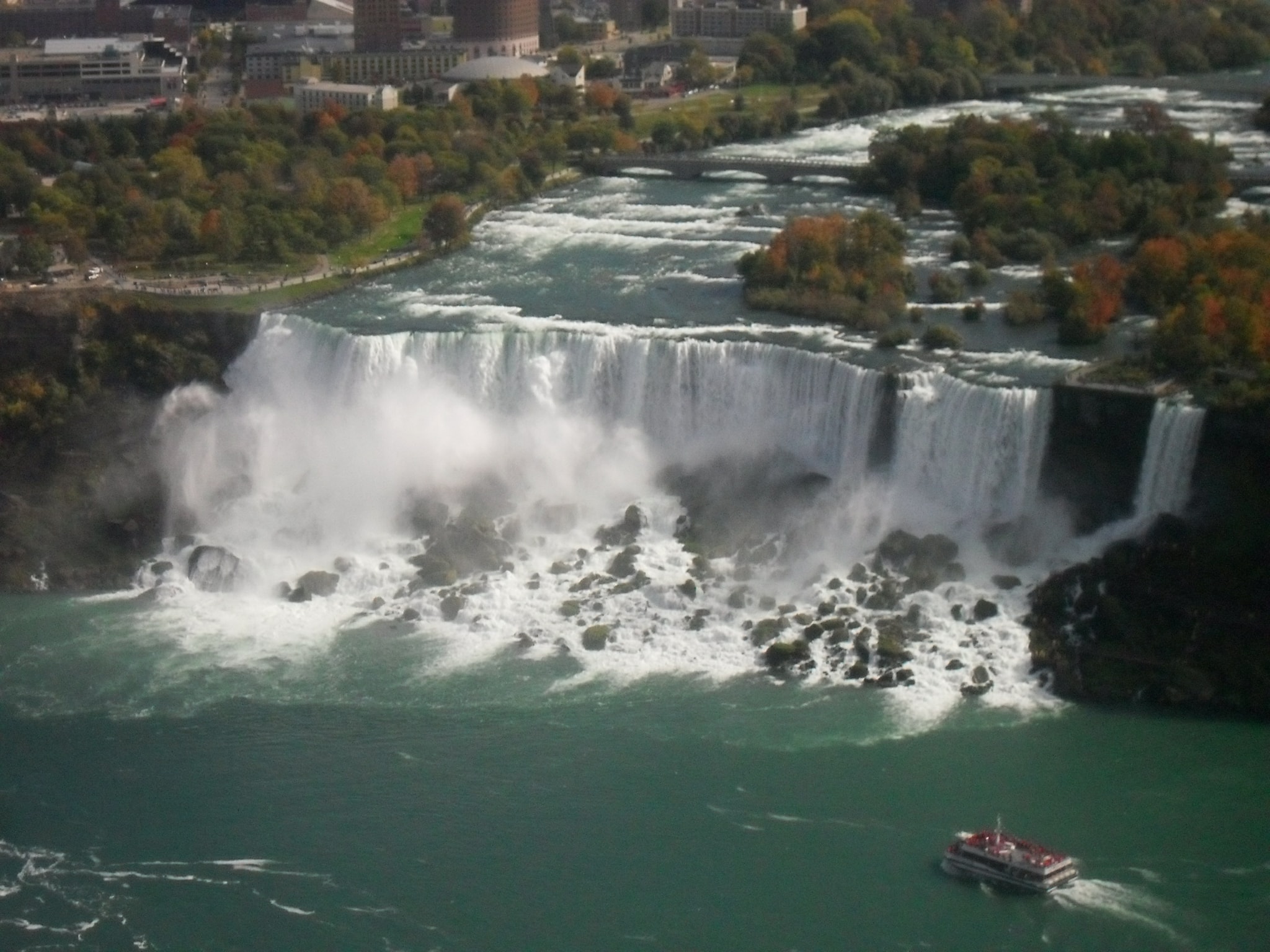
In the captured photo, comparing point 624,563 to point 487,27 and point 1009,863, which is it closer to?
point 1009,863

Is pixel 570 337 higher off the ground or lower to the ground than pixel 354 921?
higher

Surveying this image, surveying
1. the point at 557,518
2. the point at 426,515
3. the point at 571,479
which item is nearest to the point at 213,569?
the point at 426,515

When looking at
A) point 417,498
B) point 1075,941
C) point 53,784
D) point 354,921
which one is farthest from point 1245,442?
point 53,784

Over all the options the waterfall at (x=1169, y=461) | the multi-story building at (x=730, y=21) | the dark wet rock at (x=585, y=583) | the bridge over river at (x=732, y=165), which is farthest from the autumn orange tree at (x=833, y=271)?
the multi-story building at (x=730, y=21)

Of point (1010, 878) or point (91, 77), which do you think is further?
point (91, 77)

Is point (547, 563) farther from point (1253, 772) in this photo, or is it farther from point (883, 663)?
point (1253, 772)
